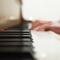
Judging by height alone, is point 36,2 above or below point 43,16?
above

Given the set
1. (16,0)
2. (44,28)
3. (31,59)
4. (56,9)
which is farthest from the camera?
(56,9)

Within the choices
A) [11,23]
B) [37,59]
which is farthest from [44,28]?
[37,59]

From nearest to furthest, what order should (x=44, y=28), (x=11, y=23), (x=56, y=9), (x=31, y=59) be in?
(x=31, y=59), (x=44, y=28), (x=11, y=23), (x=56, y=9)

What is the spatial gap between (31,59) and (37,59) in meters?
0.02

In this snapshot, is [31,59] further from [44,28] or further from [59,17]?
[59,17]

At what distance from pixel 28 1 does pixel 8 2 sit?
0.88 ft

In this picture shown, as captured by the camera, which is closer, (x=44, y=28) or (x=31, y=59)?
(x=31, y=59)

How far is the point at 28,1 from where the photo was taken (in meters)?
2.02

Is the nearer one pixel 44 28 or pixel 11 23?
pixel 44 28

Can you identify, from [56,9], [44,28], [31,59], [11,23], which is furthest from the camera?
[56,9]

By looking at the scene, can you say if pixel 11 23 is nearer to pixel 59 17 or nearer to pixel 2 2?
pixel 2 2

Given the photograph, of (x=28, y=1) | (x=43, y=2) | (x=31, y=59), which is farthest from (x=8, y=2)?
(x=31, y=59)

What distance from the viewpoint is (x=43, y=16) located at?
6.73 feet

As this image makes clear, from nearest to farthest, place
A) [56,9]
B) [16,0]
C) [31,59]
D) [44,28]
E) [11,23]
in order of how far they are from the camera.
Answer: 1. [31,59]
2. [44,28]
3. [11,23]
4. [16,0]
5. [56,9]
